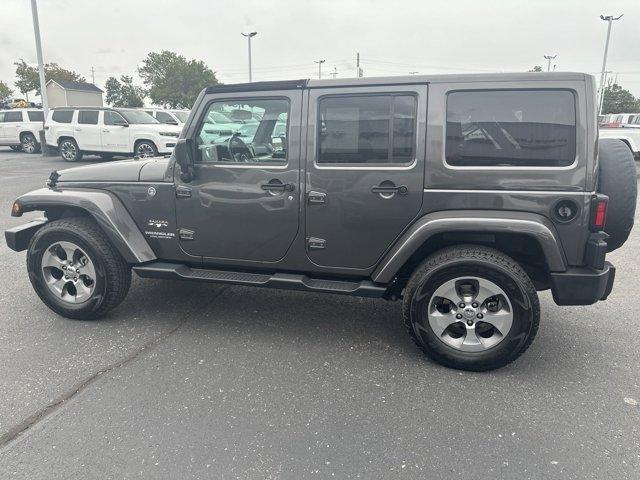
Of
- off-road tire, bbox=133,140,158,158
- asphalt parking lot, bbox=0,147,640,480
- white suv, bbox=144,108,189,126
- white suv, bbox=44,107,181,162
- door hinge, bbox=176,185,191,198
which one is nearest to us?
asphalt parking lot, bbox=0,147,640,480

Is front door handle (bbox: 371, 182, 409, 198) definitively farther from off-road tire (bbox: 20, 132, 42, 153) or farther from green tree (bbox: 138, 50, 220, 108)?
green tree (bbox: 138, 50, 220, 108)

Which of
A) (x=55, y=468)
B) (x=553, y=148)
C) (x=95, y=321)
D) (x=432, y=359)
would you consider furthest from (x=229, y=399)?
(x=553, y=148)

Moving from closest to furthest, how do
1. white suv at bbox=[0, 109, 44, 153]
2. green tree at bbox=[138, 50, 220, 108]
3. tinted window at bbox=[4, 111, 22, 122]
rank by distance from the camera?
white suv at bbox=[0, 109, 44, 153] → tinted window at bbox=[4, 111, 22, 122] → green tree at bbox=[138, 50, 220, 108]

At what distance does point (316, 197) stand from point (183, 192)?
105cm

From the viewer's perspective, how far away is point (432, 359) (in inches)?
122

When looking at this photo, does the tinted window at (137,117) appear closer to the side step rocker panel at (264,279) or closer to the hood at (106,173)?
the hood at (106,173)

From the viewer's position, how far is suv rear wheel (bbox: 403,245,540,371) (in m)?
2.88

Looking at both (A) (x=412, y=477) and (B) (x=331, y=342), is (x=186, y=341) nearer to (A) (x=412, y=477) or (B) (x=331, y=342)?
(B) (x=331, y=342)

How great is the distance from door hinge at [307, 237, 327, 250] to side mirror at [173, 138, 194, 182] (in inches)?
40.0

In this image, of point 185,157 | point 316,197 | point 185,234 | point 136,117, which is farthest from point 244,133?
point 136,117

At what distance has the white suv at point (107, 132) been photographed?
44.5 feet

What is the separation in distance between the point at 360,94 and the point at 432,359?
1.87 m

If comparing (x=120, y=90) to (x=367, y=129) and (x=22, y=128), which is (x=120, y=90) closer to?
(x=22, y=128)

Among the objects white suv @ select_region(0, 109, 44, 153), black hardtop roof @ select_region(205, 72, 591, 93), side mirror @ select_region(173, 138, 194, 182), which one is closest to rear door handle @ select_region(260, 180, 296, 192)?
side mirror @ select_region(173, 138, 194, 182)
